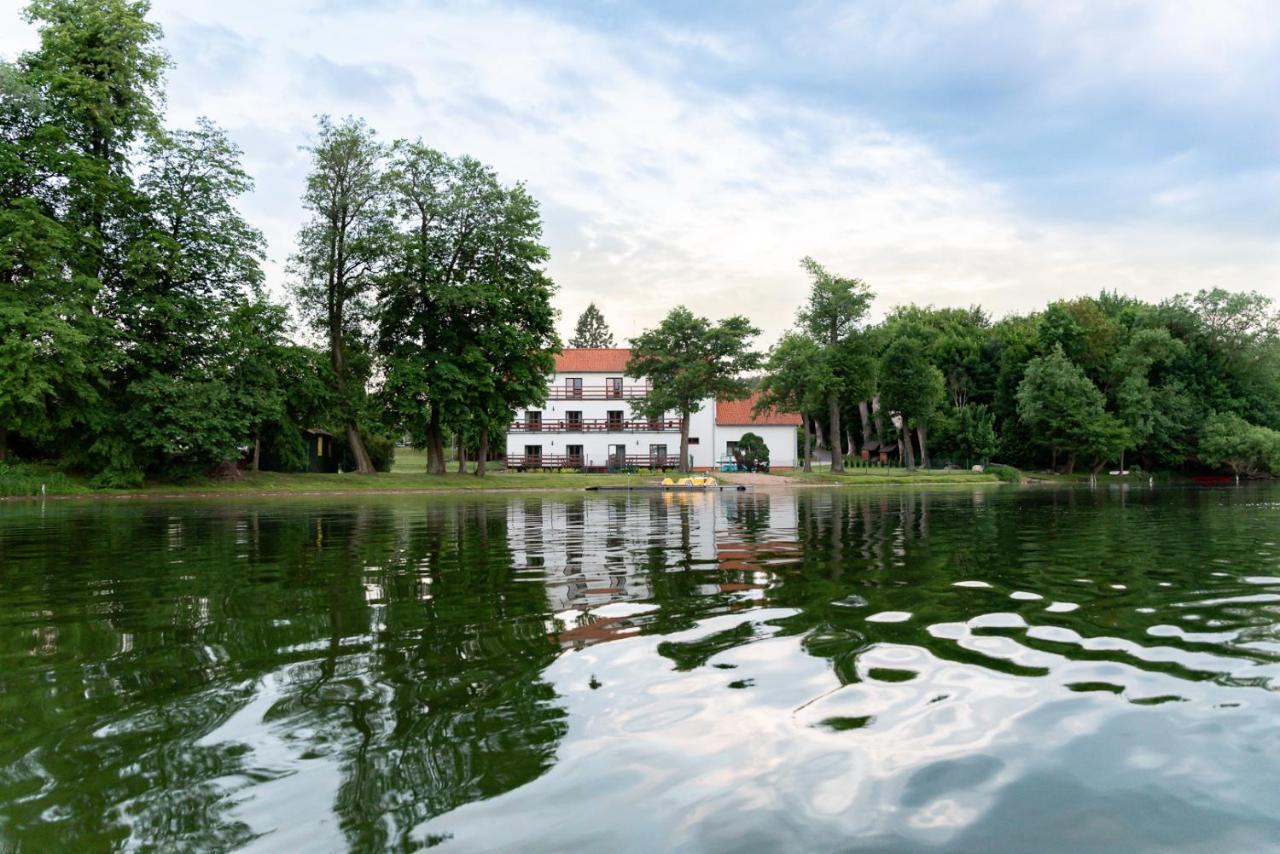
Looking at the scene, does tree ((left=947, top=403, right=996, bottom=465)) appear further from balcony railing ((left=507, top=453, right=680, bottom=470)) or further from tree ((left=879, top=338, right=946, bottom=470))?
balcony railing ((left=507, top=453, right=680, bottom=470))

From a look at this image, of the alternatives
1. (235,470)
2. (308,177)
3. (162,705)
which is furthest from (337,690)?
(308,177)

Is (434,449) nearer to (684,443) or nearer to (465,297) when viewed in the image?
(465,297)

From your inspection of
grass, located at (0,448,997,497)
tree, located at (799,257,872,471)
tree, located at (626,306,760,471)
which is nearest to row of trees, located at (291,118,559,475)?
grass, located at (0,448,997,497)

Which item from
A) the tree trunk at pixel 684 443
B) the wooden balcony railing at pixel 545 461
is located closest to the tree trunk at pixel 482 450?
the tree trunk at pixel 684 443

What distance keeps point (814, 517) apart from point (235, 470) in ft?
92.9

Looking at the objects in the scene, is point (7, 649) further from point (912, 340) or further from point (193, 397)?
point (912, 340)

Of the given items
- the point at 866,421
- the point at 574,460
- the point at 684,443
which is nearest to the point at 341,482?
the point at 684,443

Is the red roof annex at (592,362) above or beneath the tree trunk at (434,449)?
above

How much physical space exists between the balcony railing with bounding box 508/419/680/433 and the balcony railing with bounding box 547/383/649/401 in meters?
1.99

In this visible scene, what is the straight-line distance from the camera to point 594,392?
2557 inches

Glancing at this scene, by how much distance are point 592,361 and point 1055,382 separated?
121 feet

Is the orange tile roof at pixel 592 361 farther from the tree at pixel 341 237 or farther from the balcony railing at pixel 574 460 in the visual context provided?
the tree at pixel 341 237

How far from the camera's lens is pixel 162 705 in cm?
383

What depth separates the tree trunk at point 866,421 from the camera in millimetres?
70312
